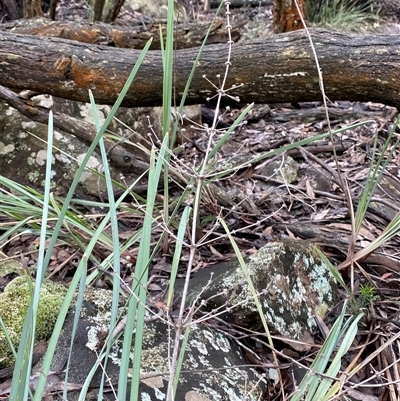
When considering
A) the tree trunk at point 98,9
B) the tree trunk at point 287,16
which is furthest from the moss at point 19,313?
the tree trunk at point 98,9

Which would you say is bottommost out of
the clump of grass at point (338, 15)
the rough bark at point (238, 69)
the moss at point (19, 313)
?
the moss at point (19, 313)

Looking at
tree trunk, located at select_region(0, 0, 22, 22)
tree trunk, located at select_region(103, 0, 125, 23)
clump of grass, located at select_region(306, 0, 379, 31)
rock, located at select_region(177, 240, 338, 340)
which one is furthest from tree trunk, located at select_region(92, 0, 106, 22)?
clump of grass, located at select_region(306, 0, 379, 31)

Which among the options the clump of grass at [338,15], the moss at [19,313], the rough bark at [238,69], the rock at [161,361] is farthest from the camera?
the clump of grass at [338,15]

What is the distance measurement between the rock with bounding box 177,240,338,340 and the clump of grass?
5537mm

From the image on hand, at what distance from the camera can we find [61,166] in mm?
2324

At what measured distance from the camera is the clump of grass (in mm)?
6328

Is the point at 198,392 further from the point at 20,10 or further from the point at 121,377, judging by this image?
the point at 20,10

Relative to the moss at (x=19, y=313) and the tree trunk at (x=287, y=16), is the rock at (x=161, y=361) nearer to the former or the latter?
the moss at (x=19, y=313)

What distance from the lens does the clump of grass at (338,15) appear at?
6.33 metres

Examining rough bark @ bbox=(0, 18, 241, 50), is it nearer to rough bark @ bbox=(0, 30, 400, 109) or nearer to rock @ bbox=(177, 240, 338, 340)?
rough bark @ bbox=(0, 30, 400, 109)

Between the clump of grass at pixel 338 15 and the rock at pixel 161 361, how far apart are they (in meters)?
5.91

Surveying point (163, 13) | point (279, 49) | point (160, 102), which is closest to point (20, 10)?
point (163, 13)

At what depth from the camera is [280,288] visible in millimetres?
1347

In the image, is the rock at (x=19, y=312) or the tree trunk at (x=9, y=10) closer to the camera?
the rock at (x=19, y=312)
